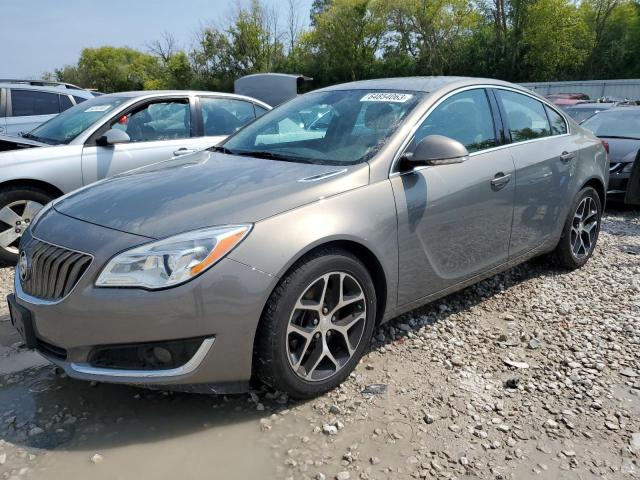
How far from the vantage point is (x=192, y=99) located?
5895mm

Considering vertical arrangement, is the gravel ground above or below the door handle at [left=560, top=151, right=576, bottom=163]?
below

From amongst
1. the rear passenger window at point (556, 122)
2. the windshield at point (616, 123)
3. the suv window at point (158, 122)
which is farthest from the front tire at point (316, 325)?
the windshield at point (616, 123)

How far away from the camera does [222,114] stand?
6125 mm

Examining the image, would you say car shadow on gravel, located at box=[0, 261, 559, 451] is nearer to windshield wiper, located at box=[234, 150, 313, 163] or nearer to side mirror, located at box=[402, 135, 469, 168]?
windshield wiper, located at box=[234, 150, 313, 163]

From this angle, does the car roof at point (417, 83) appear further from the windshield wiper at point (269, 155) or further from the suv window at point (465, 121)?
the windshield wiper at point (269, 155)

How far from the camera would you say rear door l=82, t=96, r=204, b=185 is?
5.20m

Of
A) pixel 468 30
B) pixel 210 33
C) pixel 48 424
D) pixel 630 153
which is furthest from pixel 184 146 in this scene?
pixel 210 33

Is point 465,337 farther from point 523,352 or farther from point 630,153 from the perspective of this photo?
point 630,153

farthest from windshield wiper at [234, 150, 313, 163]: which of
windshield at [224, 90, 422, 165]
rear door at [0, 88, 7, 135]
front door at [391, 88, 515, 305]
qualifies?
rear door at [0, 88, 7, 135]

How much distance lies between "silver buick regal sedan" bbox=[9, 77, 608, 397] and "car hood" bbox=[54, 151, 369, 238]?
0.01 meters

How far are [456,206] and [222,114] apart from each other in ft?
11.8

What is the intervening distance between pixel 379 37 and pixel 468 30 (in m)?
7.41

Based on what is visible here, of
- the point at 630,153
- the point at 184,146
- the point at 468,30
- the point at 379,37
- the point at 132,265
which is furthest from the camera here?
the point at 379,37

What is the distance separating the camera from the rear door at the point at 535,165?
12.6 ft
